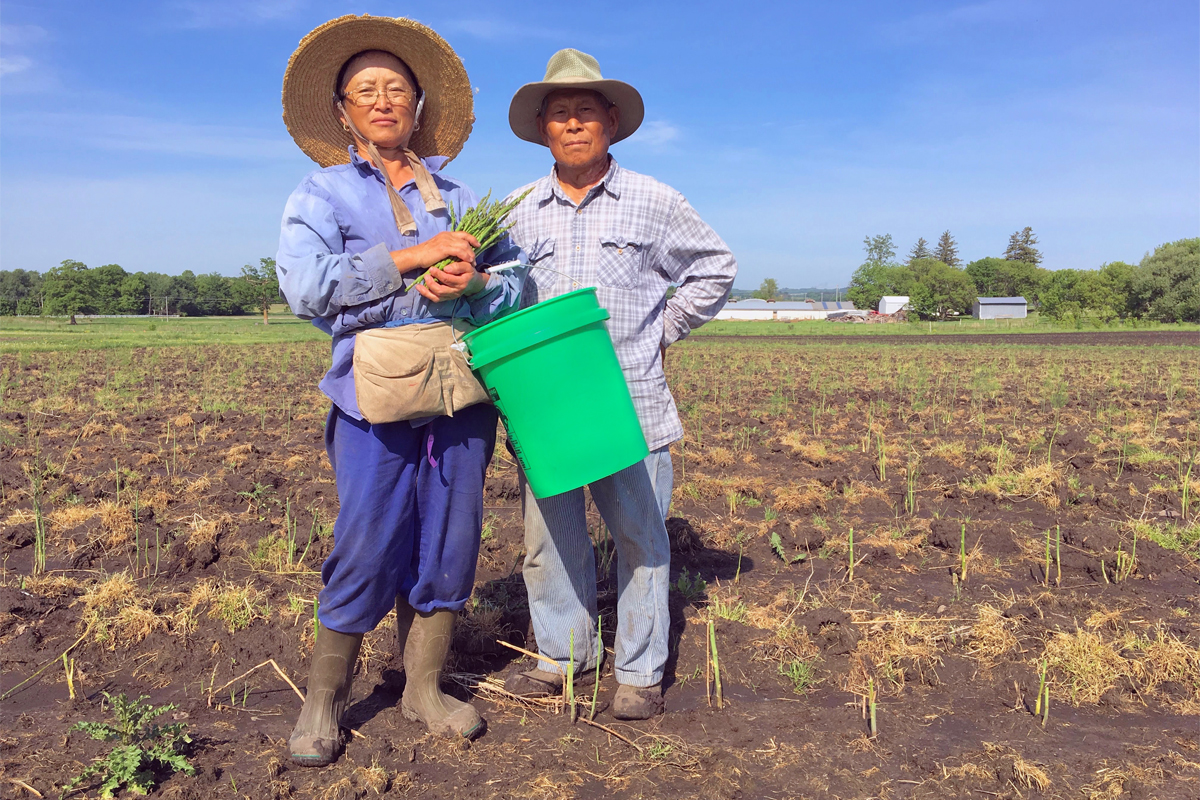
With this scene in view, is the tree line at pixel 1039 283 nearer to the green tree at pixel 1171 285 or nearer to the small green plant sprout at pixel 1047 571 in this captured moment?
the green tree at pixel 1171 285

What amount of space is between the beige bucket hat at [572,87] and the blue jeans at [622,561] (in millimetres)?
1129

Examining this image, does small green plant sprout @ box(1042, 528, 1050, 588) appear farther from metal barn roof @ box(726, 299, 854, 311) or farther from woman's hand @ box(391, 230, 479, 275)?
metal barn roof @ box(726, 299, 854, 311)

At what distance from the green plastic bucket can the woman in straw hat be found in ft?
0.70

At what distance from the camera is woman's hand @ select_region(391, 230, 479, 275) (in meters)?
2.10

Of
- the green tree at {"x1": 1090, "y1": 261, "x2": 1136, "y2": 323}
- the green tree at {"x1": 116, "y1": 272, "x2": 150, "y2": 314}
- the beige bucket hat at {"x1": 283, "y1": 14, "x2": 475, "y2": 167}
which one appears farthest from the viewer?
the green tree at {"x1": 116, "y1": 272, "x2": 150, "y2": 314}

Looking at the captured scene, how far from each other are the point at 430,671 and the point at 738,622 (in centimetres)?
132

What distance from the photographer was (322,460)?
6.18m

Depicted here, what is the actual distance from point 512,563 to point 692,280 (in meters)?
1.92

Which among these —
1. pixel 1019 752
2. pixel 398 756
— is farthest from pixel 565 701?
pixel 1019 752

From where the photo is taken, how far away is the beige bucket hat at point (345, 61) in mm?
2254

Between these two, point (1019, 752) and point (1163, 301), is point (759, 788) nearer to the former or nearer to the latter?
point (1019, 752)

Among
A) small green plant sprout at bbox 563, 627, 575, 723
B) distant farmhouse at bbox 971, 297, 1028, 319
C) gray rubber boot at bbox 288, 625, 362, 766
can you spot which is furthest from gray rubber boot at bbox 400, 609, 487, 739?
distant farmhouse at bbox 971, 297, 1028, 319

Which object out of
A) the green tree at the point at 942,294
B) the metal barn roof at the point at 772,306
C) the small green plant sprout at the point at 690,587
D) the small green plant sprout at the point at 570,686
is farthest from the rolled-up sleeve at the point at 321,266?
the metal barn roof at the point at 772,306

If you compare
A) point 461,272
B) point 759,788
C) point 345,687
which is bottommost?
point 759,788
